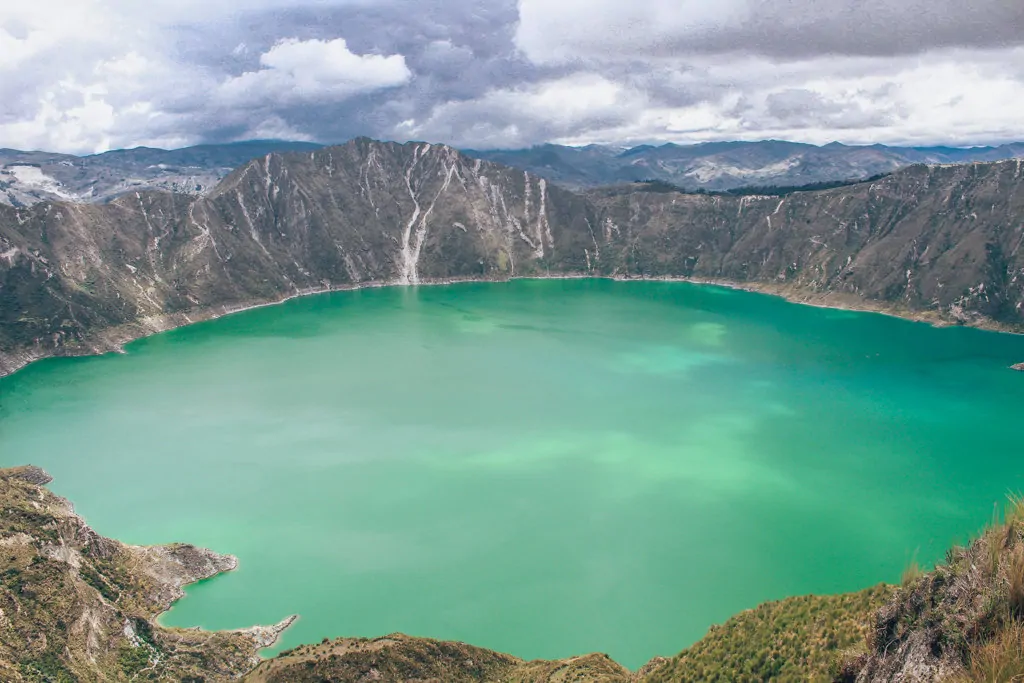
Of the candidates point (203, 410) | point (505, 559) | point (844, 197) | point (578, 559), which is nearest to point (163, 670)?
point (505, 559)

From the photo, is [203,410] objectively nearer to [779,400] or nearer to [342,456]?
[342,456]

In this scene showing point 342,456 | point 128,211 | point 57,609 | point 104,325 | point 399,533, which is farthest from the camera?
point 128,211

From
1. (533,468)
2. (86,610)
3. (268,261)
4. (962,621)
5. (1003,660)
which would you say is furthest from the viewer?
(268,261)

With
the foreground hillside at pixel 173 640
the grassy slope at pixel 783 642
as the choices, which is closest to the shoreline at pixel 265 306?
the foreground hillside at pixel 173 640

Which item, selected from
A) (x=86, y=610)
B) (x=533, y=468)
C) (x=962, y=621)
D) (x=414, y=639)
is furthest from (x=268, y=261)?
(x=962, y=621)

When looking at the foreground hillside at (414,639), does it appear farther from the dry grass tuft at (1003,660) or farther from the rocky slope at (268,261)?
the rocky slope at (268,261)

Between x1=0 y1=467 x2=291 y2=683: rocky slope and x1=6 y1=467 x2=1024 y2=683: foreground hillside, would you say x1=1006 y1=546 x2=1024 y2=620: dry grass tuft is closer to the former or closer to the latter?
x1=6 y1=467 x2=1024 y2=683: foreground hillside

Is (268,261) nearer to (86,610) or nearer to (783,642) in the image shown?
(86,610)

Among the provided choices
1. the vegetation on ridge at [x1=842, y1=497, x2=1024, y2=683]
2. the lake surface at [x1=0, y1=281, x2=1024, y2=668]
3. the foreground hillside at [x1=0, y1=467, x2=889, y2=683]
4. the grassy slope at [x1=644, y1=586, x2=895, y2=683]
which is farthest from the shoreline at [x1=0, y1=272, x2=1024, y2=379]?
the vegetation on ridge at [x1=842, y1=497, x2=1024, y2=683]
